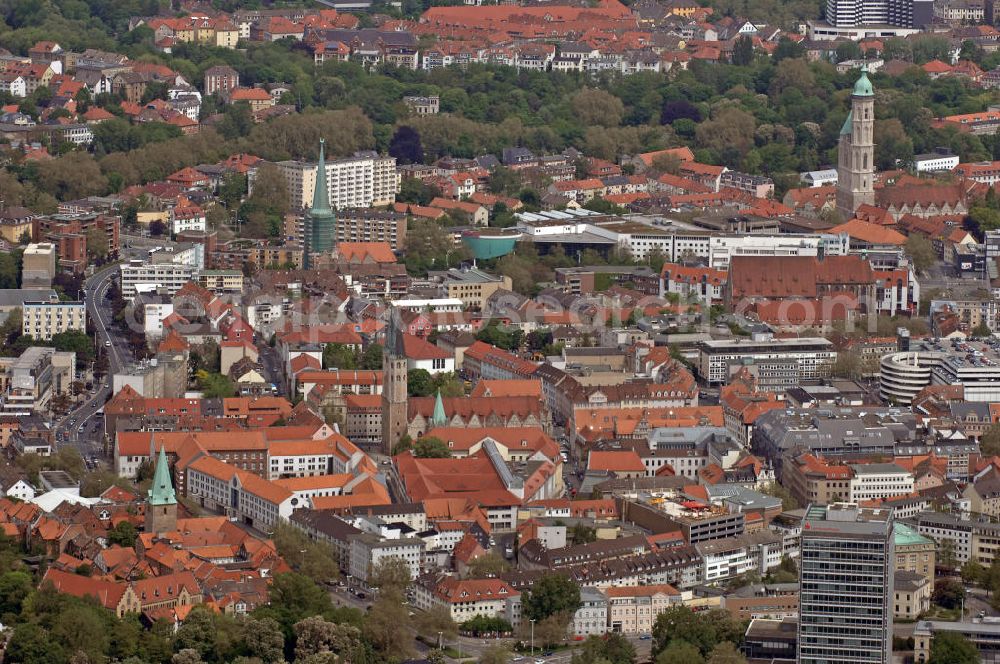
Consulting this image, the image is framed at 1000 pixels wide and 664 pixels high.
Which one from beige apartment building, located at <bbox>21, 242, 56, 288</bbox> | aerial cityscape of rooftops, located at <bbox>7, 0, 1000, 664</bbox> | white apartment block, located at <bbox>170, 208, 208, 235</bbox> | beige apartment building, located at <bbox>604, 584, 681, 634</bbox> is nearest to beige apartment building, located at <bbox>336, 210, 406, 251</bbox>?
aerial cityscape of rooftops, located at <bbox>7, 0, 1000, 664</bbox>

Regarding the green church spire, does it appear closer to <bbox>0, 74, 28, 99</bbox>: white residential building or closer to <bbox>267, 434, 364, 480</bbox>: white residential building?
<bbox>0, 74, 28, 99</bbox>: white residential building

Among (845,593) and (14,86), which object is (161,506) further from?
(14,86)

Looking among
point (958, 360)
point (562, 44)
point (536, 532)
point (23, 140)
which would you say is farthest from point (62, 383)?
point (562, 44)

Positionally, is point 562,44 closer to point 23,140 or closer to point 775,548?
point 23,140

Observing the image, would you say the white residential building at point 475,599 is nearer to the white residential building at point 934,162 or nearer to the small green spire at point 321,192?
the small green spire at point 321,192

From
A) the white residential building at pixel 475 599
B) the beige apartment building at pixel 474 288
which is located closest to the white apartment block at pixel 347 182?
the beige apartment building at pixel 474 288

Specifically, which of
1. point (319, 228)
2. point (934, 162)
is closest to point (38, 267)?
point (319, 228)
